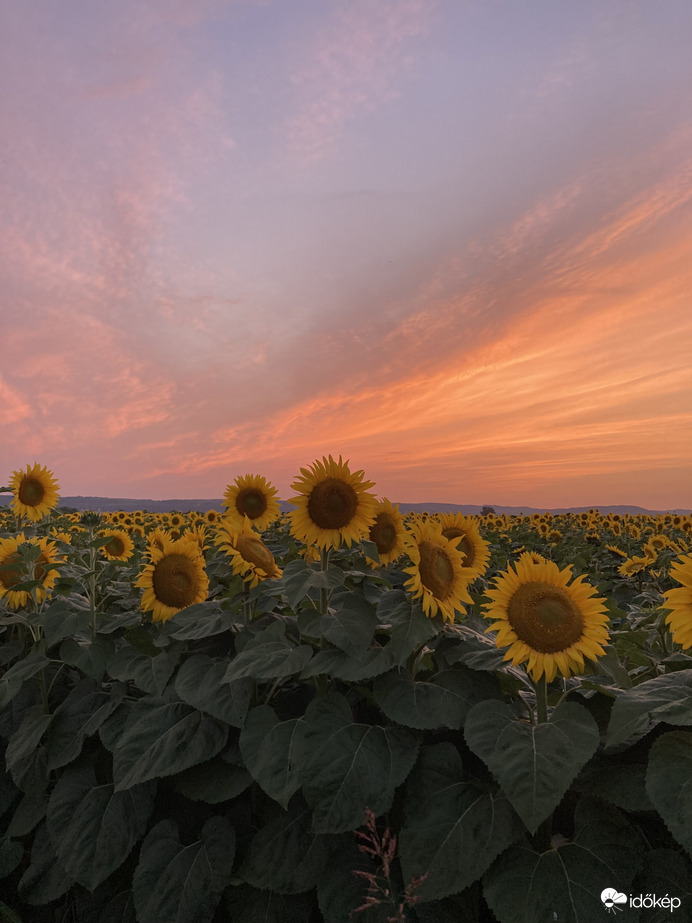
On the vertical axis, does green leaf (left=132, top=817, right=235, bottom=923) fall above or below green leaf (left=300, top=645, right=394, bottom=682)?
below

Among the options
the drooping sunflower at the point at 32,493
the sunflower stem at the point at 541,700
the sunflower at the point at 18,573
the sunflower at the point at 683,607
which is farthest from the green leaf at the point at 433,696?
the drooping sunflower at the point at 32,493

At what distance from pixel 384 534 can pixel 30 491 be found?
5645 mm

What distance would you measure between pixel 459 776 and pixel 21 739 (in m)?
2.94

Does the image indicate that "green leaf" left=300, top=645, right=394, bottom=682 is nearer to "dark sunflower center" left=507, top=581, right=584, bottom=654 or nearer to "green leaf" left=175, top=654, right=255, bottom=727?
"green leaf" left=175, top=654, right=255, bottom=727

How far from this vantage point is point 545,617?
108 inches

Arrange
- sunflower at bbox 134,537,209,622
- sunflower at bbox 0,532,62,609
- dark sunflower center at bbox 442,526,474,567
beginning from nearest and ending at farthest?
1. sunflower at bbox 134,537,209,622
2. dark sunflower center at bbox 442,526,474,567
3. sunflower at bbox 0,532,62,609

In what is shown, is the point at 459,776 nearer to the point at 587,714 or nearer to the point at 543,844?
the point at 543,844

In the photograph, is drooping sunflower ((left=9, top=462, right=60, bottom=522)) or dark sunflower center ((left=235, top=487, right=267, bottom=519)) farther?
drooping sunflower ((left=9, top=462, right=60, bottom=522))

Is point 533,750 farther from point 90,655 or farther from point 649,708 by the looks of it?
point 90,655

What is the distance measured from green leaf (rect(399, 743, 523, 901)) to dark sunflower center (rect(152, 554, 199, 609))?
209 cm

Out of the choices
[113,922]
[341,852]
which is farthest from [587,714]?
[113,922]

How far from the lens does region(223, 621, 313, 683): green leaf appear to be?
2869 mm

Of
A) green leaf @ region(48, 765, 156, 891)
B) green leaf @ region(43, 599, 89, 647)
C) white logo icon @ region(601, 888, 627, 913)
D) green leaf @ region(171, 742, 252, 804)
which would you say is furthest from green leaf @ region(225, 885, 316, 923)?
green leaf @ region(43, 599, 89, 647)

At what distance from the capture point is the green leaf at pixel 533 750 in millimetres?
2234
